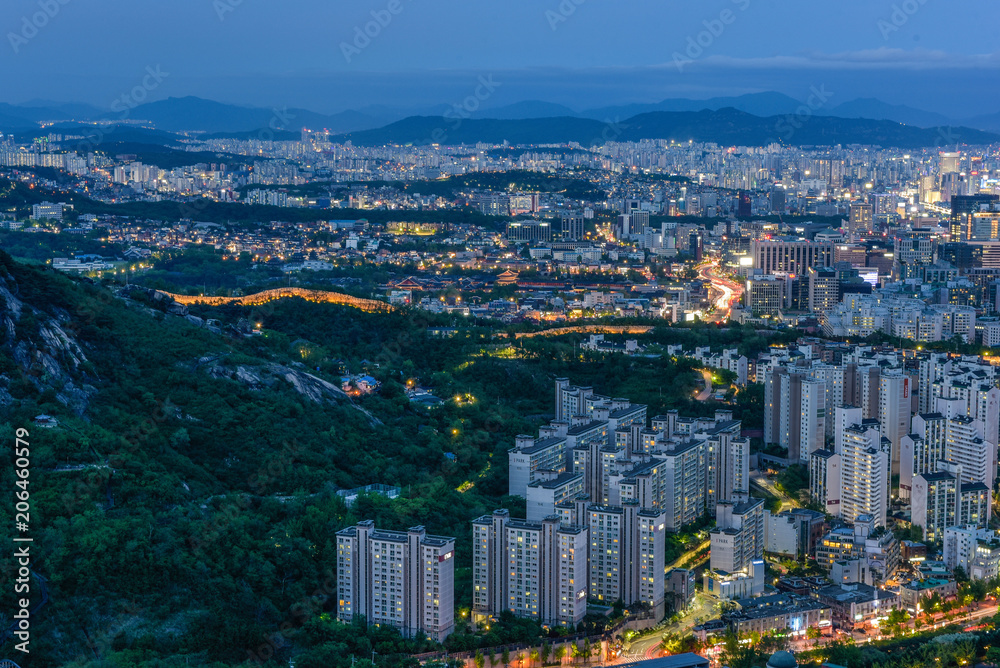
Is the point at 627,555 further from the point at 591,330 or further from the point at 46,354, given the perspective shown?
the point at 591,330

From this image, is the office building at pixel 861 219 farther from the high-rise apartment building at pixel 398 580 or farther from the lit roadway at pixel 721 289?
the high-rise apartment building at pixel 398 580

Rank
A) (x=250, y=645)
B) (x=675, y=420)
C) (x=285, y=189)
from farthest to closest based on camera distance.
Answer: (x=285, y=189) < (x=675, y=420) < (x=250, y=645)

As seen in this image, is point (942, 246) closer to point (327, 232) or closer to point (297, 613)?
point (327, 232)

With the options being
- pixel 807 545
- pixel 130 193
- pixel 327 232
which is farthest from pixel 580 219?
pixel 807 545

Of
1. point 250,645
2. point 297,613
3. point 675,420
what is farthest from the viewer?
point 675,420

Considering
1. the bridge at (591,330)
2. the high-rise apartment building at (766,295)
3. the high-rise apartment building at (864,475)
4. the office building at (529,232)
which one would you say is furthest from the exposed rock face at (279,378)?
the office building at (529,232)
